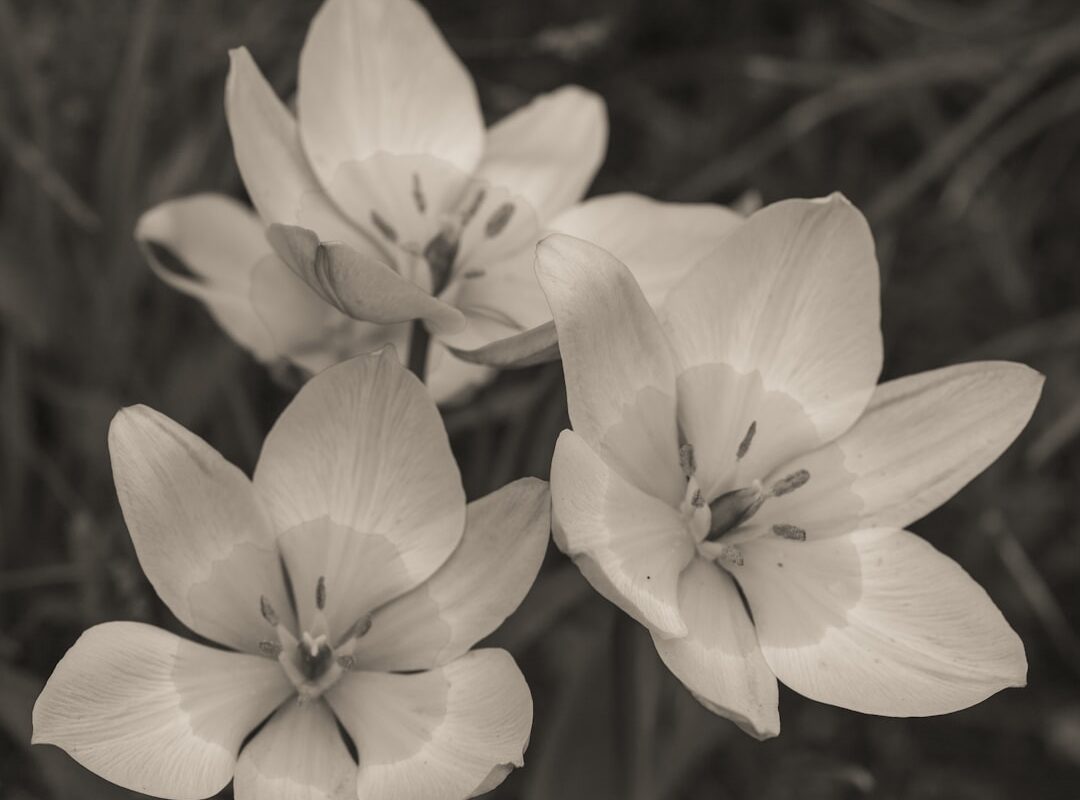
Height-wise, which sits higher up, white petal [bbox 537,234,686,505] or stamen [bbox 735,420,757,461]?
white petal [bbox 537,234,686,505]

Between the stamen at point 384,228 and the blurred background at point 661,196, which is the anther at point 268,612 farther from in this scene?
the stamen at point 384,228

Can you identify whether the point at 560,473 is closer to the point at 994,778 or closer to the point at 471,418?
the point at 471,418

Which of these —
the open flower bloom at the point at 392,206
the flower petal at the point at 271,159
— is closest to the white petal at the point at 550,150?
the open flower bloom at the point at 392,206

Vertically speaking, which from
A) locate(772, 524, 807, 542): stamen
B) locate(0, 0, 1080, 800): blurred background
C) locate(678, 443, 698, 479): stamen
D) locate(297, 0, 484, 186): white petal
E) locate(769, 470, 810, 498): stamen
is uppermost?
locate(297, 0, 484, 186): white petal

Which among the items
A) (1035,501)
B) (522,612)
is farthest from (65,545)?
(1035,501)

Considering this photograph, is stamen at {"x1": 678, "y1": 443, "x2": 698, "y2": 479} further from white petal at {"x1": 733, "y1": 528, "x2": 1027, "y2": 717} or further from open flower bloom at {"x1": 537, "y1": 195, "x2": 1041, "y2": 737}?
white petal at {"x1": 733, "y1": 528, "x2": 1027, "y2": 717}

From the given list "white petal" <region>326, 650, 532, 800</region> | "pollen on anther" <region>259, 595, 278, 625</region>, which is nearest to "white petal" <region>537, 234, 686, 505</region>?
"white petal" <region>326, 650, 532, 800</region>
